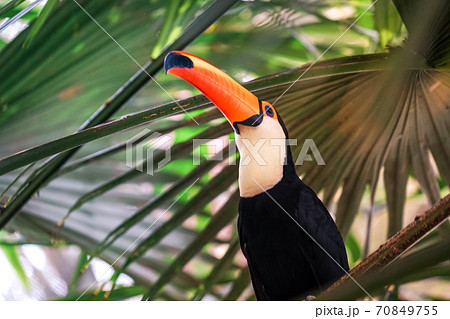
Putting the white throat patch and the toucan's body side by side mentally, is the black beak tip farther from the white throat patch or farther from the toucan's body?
the toucan's body

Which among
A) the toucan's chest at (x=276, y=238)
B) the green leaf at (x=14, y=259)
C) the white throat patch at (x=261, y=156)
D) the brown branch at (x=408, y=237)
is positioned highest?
the white throat patch at (x=261, y=156)

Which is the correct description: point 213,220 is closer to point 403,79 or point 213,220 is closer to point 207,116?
point 207,116

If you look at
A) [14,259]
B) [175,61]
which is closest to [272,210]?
[175,61]

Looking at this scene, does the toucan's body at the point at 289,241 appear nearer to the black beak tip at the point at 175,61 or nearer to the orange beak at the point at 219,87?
the orange beak at the point at 219,87

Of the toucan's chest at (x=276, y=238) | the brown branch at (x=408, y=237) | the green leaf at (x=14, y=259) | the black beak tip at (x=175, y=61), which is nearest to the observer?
the brown branch at (x=408, y=237)

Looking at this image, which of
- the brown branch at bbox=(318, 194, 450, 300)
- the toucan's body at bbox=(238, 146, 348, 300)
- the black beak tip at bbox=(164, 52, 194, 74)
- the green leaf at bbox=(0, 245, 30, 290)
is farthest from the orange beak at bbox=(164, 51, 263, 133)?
the green leaf at bbox=(0, 245, 30, 290)

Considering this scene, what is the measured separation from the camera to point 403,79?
93cm

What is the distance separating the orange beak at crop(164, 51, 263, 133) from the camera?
921mm

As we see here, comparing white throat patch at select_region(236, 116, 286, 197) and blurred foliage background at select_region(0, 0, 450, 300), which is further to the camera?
white throat patch at select_region(236, 116, 286, 197)

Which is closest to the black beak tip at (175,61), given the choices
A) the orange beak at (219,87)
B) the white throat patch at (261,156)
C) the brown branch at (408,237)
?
the orange beak at (219,87)

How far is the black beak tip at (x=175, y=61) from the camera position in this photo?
0.91 meters

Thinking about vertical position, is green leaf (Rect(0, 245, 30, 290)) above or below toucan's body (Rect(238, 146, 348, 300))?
below

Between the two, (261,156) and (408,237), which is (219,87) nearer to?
(261,156)

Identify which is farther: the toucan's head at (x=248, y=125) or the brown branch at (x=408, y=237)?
the toucan's head at (x=248, y=125)
